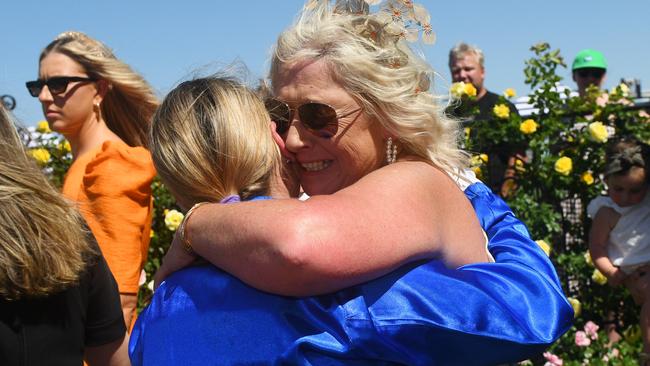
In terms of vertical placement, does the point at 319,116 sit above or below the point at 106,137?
above

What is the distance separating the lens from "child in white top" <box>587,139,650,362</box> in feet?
16.1

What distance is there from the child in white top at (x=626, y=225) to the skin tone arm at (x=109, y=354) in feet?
11.2

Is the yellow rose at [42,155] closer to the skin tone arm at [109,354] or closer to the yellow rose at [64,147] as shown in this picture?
the yellow rose at [64,147]

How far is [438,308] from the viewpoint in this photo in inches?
65.1

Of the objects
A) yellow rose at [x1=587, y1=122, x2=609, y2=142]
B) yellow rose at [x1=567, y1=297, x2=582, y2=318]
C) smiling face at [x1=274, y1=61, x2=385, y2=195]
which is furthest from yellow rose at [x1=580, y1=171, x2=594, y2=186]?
smiling face at [x1=274, y1=61, x2=385, y2=195]

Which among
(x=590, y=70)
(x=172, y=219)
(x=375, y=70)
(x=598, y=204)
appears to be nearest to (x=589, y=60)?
(x=590, y=70)

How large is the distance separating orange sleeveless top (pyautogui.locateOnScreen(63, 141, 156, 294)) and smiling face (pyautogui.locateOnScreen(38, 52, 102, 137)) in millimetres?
263

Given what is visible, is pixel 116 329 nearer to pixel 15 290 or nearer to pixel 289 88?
pixel 15 290

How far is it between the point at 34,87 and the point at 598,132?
11.0ft

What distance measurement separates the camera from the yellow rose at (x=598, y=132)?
17.2 ft

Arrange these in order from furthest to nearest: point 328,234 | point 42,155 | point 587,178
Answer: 1. point 42,155
2. point 587,178
3. point 328,234

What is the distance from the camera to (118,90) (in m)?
3.79

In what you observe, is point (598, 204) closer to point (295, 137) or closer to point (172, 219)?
point (172, 219)

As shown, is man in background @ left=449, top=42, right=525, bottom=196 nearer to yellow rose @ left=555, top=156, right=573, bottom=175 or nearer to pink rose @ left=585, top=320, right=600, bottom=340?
yellow rose @ left=555, top=156, right=573, bottom=175
